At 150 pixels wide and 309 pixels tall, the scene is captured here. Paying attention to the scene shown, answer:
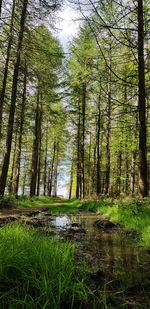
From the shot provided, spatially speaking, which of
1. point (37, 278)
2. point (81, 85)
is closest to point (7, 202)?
point (37, 278)

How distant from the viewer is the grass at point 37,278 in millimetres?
1703

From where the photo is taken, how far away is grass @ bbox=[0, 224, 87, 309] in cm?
170

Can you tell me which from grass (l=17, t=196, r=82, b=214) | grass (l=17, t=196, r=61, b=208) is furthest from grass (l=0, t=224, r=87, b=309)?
grass (l=17, t=196, r=61, b=208)

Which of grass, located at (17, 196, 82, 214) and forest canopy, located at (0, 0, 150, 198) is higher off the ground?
forest canopy, located at (0, 0, 150, 198)

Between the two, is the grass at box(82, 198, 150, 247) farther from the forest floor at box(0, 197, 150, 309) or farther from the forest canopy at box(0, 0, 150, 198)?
the forest canopy at box(0, 0, 150, 198)

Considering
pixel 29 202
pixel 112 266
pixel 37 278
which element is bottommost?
pixel 29 202

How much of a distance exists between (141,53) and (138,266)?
6.88 meters

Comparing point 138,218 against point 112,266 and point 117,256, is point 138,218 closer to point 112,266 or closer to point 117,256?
point 117,256

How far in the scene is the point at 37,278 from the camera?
81.5 inches

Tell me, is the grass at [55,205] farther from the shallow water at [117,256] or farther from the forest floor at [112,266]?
the shallow water at [117,256]

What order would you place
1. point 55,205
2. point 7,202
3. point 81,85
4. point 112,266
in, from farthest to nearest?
1. point 81,85
2. point 55,205
3. point 7,202
4. point 112,266

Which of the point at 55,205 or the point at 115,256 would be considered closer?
the point at 115,256

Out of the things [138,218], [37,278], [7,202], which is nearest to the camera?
[37,278]

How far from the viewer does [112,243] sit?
14.2 ft
